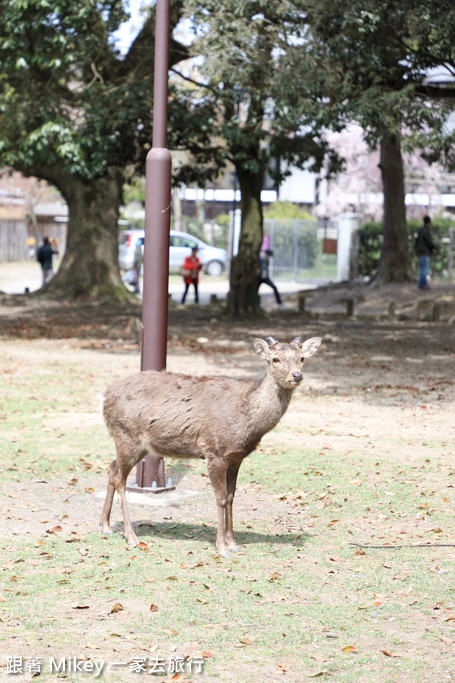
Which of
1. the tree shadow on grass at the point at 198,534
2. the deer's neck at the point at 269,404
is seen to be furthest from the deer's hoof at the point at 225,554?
the deer's neck at the point at 269,404

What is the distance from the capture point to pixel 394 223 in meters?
29.8

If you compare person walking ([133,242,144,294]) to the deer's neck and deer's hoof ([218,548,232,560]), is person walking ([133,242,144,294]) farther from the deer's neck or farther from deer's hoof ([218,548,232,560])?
deer's hoof ([218,548,232,560])

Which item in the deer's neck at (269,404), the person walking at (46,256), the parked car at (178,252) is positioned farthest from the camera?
the parked car at (178,252)

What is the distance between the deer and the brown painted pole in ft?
3.84

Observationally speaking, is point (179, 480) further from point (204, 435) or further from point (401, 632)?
point (401, 632)

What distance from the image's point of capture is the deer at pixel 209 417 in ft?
22.8

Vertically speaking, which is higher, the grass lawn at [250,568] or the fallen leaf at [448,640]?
the fallen leaf at [448,640]

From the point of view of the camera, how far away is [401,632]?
5500 millimetres

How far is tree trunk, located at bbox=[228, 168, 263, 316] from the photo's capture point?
75.9 ft

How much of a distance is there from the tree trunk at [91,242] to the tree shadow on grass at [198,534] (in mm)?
20211

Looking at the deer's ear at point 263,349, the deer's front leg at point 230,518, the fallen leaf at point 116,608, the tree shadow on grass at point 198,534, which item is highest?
the deer's ear at point 263,349

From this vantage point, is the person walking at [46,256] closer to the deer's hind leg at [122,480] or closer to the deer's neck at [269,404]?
the deer's hind leg at [122,480]

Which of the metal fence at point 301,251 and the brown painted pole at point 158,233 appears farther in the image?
the metal fence at point 301,251

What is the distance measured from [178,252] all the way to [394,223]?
43.8 feet
